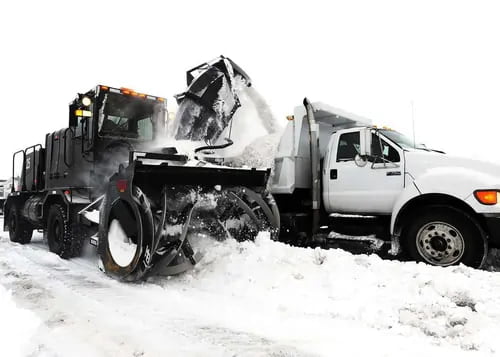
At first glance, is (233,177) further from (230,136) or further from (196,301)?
(196,301)

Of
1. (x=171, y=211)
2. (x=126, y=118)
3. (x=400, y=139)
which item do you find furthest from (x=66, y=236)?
(x=400, y=139)

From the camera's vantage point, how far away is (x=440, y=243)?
4.91 metres

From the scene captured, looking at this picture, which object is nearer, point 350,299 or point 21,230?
point 350,299

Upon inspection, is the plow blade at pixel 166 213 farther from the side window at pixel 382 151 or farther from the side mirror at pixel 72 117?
the side mirror at pixel 72 117

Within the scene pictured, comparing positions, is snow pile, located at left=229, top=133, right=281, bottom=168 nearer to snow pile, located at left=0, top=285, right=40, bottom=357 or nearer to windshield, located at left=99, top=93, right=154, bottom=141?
windshield, located at left=99, top=93, right=154, bottom=141

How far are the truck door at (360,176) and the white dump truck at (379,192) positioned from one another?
14mm

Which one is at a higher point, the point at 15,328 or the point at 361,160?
the point at 361,160

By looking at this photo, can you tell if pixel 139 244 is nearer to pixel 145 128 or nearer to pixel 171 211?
pixel 171 211

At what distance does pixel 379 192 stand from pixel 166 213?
10.2 ft

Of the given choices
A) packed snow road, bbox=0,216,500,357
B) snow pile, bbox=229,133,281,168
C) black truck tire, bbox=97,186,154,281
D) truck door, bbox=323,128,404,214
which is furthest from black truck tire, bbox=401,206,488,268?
black truck tire, bbox=97,186,154,281

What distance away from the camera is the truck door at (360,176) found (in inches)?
221

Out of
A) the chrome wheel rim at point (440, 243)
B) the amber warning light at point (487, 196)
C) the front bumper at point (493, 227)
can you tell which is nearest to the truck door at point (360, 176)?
the chrome wheel rim at point (440, 243)

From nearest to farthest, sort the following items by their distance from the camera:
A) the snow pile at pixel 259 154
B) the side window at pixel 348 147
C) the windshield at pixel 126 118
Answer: the side window at pixel 348 147, the snow pile at pixel 259 154, the windshield at pixel 126 118

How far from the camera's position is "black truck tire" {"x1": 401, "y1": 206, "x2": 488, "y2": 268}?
15.3 ft
